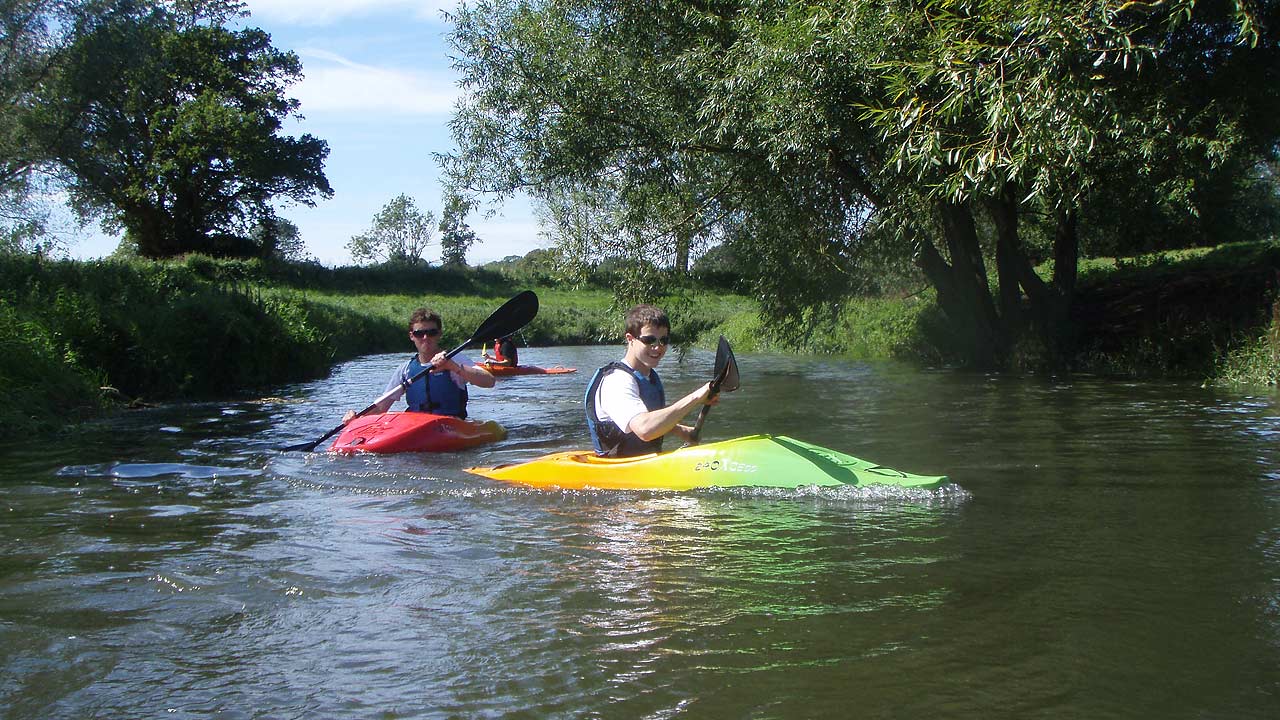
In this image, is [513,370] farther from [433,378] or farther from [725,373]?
[725,373]

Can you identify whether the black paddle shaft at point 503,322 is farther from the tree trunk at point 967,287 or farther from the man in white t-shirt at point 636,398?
the tree trunk at point 967,287

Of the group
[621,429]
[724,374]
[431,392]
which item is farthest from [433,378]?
[724,374]

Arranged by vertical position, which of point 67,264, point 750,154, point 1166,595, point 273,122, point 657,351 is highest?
point 273,122

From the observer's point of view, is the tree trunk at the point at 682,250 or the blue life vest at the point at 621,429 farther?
the tree trunk at the point at 682,250

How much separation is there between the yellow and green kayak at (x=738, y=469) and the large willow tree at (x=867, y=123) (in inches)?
129

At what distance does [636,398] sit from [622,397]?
0.07 meters

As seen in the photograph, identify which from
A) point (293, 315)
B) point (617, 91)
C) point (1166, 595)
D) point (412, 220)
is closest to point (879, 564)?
point (1166, 595)

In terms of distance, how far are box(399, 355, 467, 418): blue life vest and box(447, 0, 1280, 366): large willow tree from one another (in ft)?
12.2

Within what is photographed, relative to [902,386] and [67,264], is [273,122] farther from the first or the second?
[902,386]

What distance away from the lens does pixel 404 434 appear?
6.75 m

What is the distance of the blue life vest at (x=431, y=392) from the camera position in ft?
23.9

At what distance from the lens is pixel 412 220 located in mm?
61844

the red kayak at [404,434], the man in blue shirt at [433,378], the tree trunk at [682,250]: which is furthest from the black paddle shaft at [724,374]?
the tree trunk at [682,250]

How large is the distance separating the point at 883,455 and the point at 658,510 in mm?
2350
